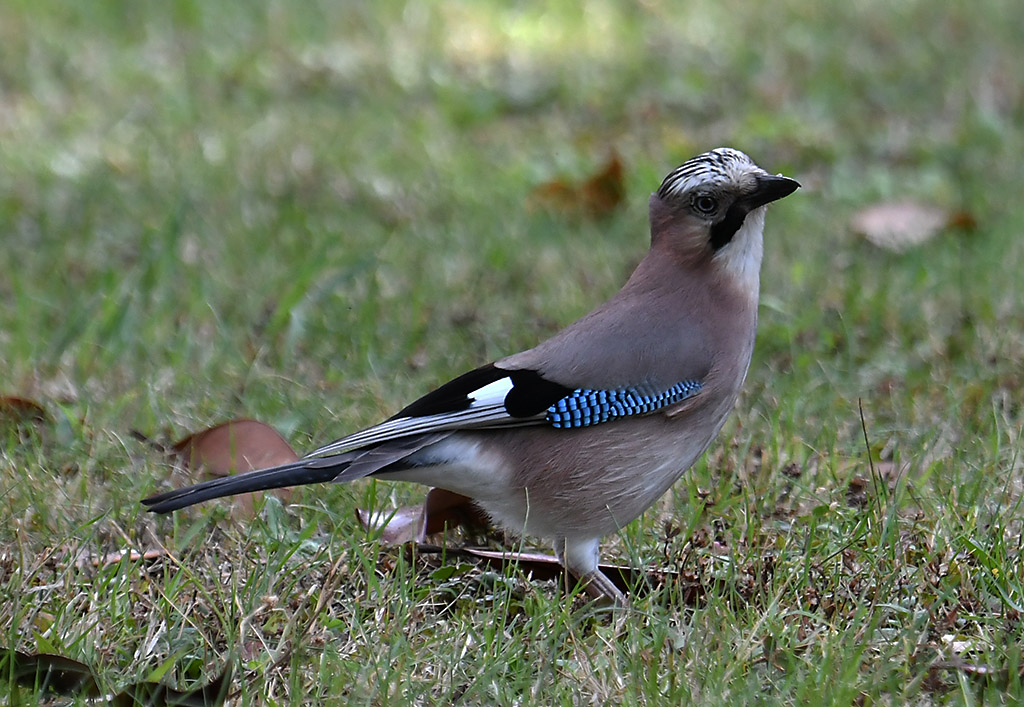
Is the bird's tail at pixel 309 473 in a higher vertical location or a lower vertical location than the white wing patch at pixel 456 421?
lower

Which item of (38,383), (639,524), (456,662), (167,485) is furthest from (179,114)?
(456,662)

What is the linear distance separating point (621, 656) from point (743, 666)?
26 centimetres

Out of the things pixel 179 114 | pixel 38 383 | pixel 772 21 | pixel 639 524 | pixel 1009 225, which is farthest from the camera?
pixel 772 21

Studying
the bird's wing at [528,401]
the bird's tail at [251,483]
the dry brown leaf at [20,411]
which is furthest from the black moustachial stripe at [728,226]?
the dry brown leaf at [20,411]

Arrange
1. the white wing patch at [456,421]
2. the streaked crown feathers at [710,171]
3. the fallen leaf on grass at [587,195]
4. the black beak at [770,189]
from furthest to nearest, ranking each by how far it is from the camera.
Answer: the fallen leaf on grass at [587,195] < the streaked crown feathers at [710,171] < the black beak at [770,189] < the white wing patch at [456,421]

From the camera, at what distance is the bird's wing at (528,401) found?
373cm

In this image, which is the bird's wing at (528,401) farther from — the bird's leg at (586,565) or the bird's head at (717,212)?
the bird's head at (717,212)

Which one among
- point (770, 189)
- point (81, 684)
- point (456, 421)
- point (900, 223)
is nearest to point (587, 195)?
point (900, 223)

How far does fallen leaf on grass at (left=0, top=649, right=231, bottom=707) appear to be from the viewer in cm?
304

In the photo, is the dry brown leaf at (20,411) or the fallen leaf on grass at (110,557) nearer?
the fallen leaf on grass at (110,557)

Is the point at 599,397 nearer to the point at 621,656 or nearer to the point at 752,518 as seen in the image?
the point at 752,518

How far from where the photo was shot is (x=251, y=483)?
Result: 138 inches

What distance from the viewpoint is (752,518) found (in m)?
3.85

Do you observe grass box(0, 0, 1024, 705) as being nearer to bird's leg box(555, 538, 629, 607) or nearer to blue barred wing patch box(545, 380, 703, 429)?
bird's leg box(555, 538, 629, 607)
